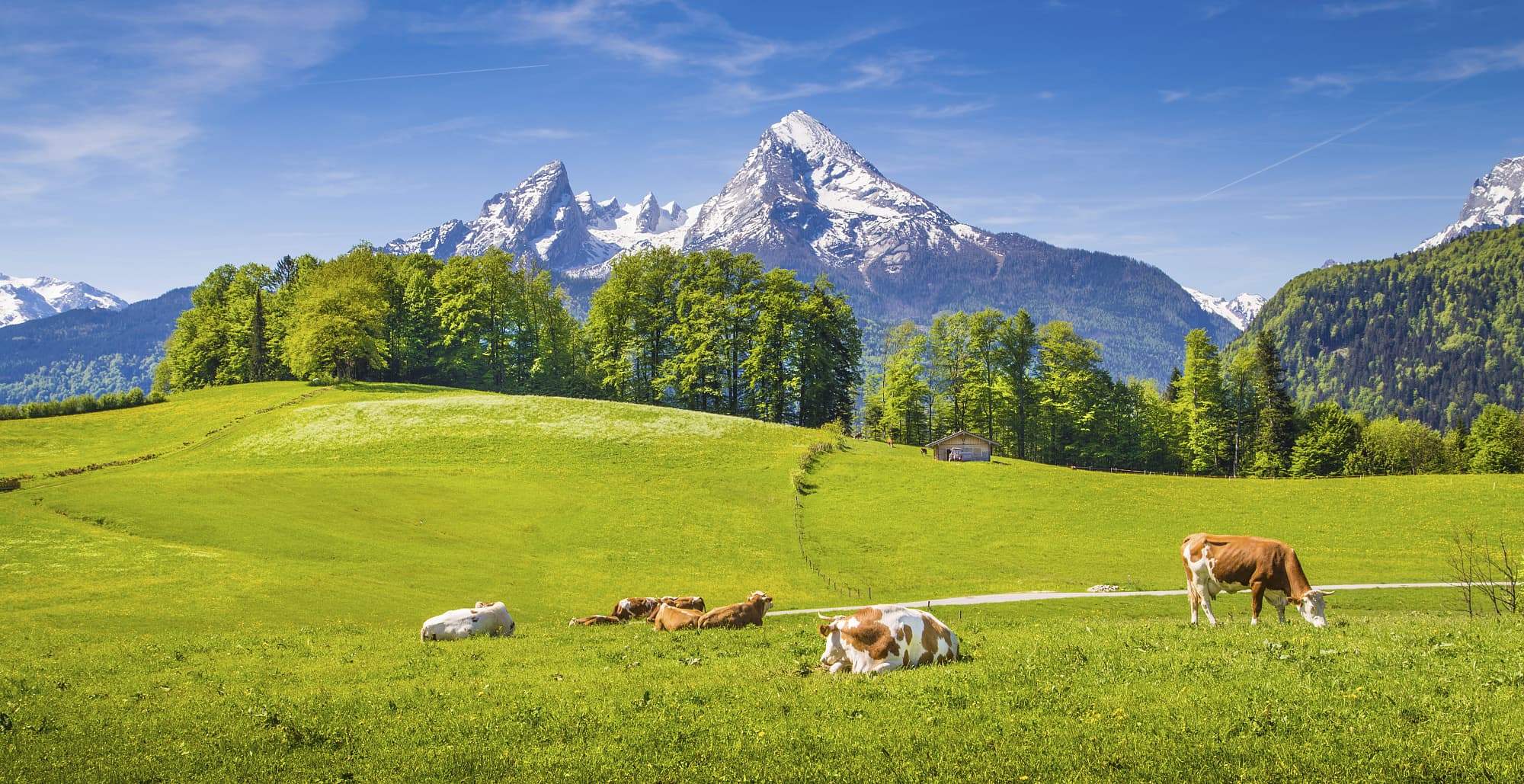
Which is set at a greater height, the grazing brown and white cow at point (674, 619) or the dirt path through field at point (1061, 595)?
the grazing brown and white cow at point (674, 619)

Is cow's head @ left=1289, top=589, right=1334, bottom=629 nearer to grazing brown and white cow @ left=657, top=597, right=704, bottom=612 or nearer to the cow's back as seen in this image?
the cow's back

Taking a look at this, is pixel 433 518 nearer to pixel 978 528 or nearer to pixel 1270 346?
pixel 978 528

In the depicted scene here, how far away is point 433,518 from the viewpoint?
48.9m

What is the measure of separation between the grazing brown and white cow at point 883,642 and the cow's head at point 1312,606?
8952 millimetres

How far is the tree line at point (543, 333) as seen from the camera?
→ 93750mm

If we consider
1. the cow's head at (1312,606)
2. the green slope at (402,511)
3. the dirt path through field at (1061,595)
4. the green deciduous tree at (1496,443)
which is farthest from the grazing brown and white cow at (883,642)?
the green deciduous tree at (1496,443)

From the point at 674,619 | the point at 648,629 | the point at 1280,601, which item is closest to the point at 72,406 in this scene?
the point at 648,629

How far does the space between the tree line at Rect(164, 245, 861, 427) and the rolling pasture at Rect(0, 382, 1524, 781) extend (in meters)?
18.4

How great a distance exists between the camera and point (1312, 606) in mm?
18031

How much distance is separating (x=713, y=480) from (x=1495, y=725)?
184ft

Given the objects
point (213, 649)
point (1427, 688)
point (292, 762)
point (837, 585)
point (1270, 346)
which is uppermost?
point (1270, 346)

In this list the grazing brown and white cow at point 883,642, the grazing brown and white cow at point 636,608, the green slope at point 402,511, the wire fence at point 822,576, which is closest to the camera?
the grazing brown and white cow at point 883,642

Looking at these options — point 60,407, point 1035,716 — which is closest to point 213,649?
point 1035,716

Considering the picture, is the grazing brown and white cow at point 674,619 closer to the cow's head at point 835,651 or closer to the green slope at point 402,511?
the cow's head at point 835,651
